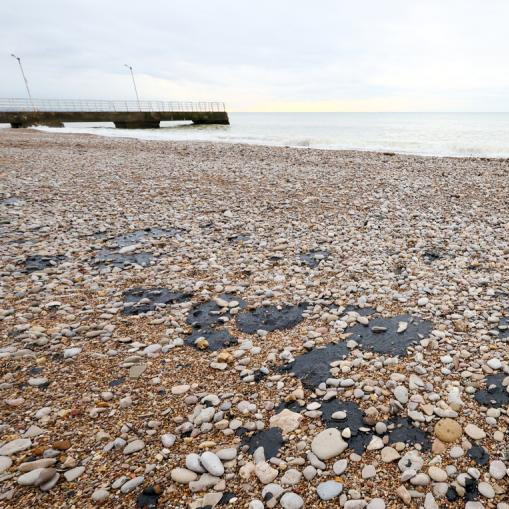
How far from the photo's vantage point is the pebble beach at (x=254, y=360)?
2656 millimetres

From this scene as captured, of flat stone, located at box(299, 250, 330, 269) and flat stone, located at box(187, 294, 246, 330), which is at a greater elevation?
flat stone, located at box(187, 294, 246, 330)

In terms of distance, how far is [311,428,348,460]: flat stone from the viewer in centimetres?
287

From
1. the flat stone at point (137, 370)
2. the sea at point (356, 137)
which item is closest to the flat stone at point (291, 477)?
the flat stone at point (137, 370)

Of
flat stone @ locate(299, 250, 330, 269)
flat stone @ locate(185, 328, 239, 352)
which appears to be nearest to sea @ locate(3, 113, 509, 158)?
flat stone @ locate(299, 250, 330, 269)

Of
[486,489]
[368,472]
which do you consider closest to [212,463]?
[368,472]

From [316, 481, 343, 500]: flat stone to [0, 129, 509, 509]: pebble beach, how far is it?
3 cm

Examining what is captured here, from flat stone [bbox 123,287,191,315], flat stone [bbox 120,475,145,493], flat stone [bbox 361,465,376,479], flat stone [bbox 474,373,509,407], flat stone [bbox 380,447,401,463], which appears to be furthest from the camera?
flat stone [bbox 123,287,191,315]

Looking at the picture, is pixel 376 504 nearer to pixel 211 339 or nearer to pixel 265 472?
pixel 265 472

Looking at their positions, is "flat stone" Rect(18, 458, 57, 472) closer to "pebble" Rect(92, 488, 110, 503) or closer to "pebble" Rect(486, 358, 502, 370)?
"pebble" Rect(92, 488, 110, 503)

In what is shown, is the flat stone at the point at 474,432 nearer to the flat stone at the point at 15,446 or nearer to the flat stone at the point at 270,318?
the flat stone at the point at 270,318

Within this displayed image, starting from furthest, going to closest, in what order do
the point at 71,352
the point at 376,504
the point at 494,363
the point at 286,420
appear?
the point at 71,352
the point at 494,363
the point at 286,420
the point at 376,504

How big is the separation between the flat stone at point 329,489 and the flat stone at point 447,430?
41.5 inches

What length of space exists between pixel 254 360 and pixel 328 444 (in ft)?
4.42

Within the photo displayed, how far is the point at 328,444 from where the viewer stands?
295 centimetres
